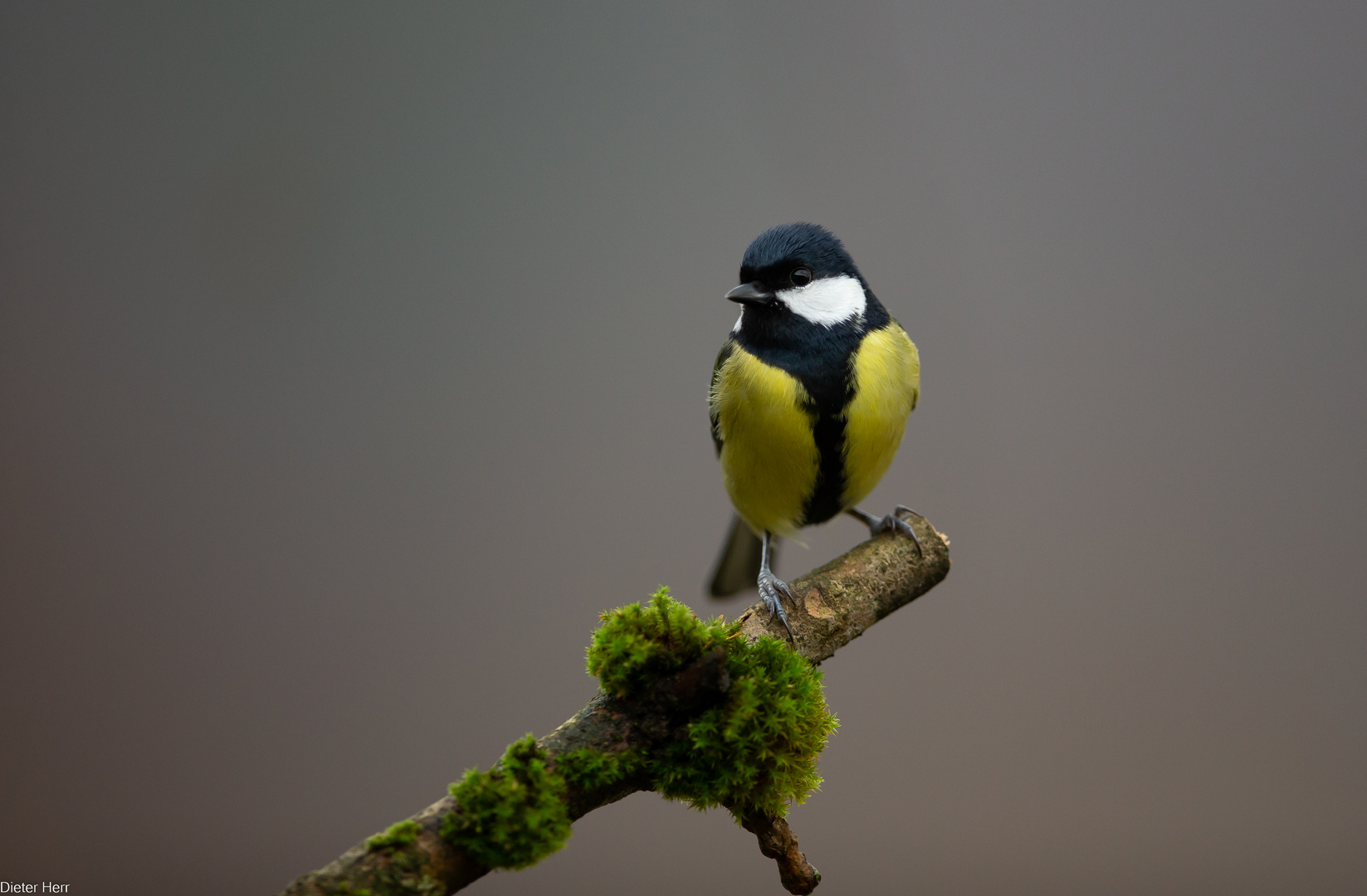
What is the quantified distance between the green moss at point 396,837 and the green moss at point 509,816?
4 centimetres

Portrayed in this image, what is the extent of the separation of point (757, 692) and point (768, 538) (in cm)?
79

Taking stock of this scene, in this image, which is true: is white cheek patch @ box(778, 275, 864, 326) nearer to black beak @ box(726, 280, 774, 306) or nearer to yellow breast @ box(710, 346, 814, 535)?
black beak @ box(726, 280, 774, 306)

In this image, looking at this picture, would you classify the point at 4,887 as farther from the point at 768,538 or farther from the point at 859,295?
the point at 859,295

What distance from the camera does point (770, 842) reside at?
4.18 feet

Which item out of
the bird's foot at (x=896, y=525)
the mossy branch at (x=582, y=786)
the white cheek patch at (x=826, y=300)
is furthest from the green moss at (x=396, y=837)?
the bird's foot at (x=896, y=525)

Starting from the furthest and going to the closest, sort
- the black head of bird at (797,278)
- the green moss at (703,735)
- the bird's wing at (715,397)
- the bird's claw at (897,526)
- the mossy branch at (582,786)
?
the bird's claw at (897,526) → the bird's wing at (715,397) → the black head of bird at (797,278) → the green moss at (703,735) → the mossy branch at (582,786)

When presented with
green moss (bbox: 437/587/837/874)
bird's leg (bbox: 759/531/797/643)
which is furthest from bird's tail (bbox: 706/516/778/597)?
green moss (bbox: 437/587/837/874)

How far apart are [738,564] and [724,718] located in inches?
39.0

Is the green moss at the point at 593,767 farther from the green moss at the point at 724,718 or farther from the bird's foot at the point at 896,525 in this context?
the bird's foot at the point at 896,525

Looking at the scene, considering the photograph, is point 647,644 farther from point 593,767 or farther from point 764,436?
point 764,436

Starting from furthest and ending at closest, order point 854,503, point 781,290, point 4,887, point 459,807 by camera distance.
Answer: point 4,887 → point 854,503 → point 781,290 → point 459,807

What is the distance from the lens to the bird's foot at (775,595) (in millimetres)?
1639

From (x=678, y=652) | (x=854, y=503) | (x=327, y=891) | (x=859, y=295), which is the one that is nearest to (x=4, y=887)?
(x=327, y=891)

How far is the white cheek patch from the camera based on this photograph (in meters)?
1.67
